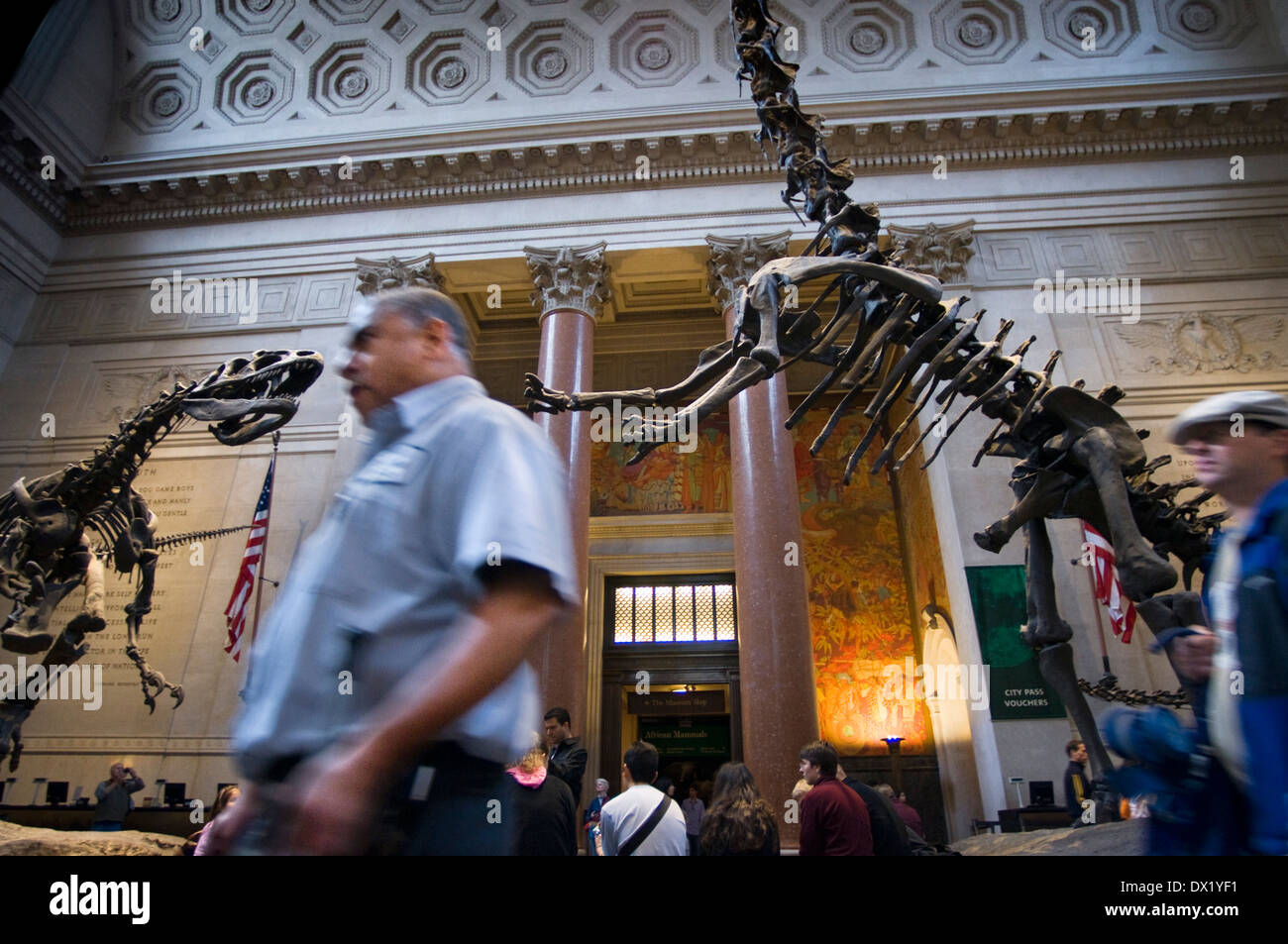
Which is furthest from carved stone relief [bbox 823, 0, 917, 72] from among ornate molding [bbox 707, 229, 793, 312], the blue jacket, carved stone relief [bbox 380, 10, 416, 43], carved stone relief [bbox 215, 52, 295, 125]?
the blue jacket

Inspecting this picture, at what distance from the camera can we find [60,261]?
12.2 m

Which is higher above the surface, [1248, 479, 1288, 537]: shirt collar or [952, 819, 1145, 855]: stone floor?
[1248, 479, 1288, 537]: shirt collar

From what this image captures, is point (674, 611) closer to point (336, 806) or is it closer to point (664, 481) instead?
point (664, 481)

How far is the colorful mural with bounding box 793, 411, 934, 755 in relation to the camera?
10891 millimetres

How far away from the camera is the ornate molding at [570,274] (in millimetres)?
10500

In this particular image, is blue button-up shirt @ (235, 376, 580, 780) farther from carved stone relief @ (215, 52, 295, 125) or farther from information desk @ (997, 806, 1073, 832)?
carved stone relief @ (215, 52, 295, 125)

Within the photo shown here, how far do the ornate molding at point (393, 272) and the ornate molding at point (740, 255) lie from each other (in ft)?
14.4

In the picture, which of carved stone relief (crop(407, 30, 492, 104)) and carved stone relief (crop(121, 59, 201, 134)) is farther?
carved stone relief (crop(121, 59, 201, 134))

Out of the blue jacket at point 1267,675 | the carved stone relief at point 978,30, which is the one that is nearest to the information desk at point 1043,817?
the blue jacket at point 1267,675

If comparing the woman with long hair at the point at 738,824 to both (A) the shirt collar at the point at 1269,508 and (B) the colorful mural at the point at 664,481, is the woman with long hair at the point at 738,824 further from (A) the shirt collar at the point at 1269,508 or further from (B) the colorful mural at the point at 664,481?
(B) the colorful mural at the point at 664,481

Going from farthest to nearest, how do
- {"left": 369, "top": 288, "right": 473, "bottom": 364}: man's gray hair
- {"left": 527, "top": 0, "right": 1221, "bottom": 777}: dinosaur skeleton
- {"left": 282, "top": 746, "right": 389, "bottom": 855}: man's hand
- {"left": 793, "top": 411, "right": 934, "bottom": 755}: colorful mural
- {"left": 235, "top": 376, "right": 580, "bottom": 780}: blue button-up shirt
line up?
{"left": 793, "top": 411, "right": 934, "bottom": 755}: colorful mural < {"left": 527, "top": 0, "right": 1221, "bottom": 777}: dinosaur skeleton < {"left": 369, "top": 288, "right": 473, "bottom": 364}: man's gray hair < {"left": 235, "top": 376, "right": 580, "bottom": 780}: blue button-up shirt < {"left": 282, "top": 746, "right": 389, "bottom": 855}: man's hand

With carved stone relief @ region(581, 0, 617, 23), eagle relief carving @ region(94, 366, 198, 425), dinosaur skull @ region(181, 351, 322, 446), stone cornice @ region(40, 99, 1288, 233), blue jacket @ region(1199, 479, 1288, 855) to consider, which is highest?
carved stone relief @ region(581, 0, 617, 23)

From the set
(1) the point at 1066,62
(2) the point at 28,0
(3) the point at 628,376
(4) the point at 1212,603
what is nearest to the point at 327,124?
(3) the point at 628,376

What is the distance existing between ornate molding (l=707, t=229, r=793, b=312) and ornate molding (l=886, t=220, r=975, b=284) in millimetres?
1676
